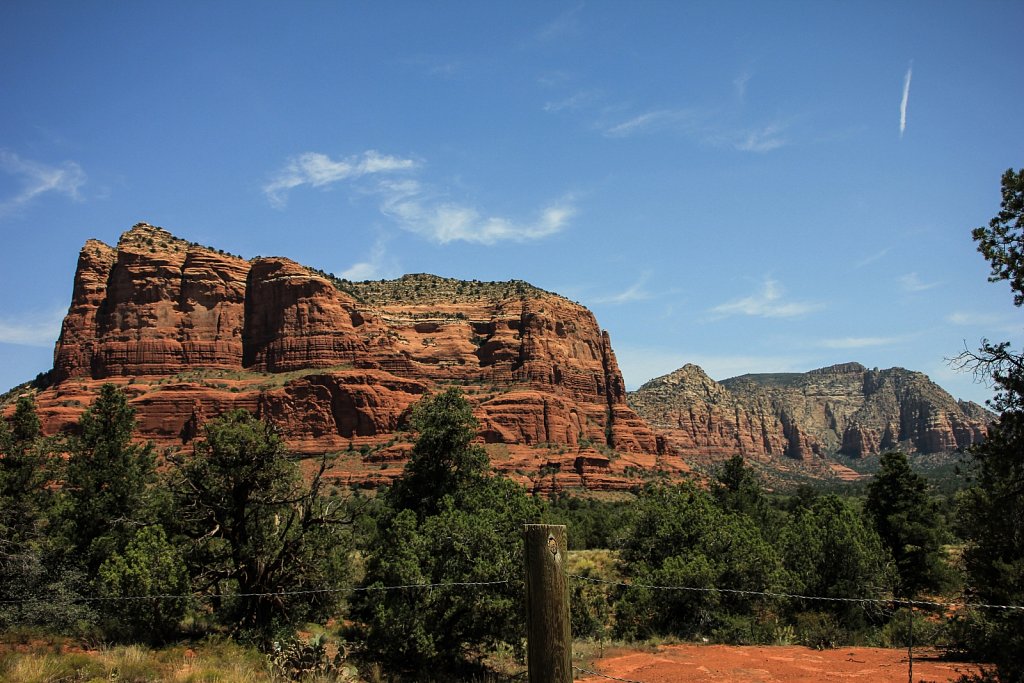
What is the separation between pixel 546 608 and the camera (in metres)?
4.37

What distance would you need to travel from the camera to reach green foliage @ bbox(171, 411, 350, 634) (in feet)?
61.1

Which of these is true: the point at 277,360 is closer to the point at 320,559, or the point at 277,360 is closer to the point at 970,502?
the point at 320,559

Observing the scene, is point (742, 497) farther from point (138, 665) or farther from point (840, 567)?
point (138, 665)

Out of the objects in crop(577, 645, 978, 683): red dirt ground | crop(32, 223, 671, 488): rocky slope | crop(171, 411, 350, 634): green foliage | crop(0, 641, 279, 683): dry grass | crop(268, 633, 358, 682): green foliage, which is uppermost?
crop(32, 223, 671, 488): rocky slope

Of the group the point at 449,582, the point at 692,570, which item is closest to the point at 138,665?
the point at 449,582

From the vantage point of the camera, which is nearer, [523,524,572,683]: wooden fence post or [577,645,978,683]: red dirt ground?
[523,524,572,683]: wooden fence post

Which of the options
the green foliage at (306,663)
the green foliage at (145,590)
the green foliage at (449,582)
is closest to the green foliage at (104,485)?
the green foliage at (145,590)

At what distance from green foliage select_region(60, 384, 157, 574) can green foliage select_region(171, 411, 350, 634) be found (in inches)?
111

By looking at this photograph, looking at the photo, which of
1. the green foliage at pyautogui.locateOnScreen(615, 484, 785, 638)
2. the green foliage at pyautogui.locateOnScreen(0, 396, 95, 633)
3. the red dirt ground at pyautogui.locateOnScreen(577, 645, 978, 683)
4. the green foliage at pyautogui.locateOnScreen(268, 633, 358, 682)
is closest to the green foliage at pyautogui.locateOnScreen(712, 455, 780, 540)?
the green foliage at pyautogui.locateOnScreen(615, 484, 785, 638)

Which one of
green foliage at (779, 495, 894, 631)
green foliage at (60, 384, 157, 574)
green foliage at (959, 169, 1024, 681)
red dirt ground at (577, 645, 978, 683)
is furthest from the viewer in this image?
green foliage at (779, 495, 894, 631)

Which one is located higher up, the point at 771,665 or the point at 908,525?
the point at 908,525

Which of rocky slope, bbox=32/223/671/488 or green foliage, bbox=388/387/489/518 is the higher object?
rocky slope, bbox=32/223/671/488

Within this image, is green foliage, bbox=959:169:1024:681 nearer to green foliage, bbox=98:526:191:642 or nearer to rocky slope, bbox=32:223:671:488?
green foliage, bbox=98:526:191:642

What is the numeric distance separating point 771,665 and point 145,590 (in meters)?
17.1
